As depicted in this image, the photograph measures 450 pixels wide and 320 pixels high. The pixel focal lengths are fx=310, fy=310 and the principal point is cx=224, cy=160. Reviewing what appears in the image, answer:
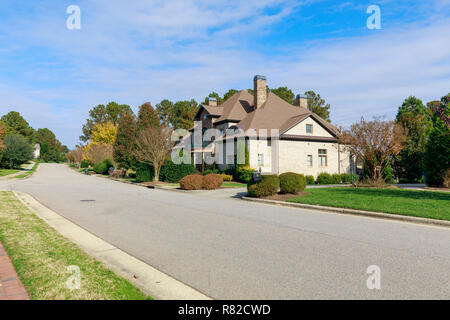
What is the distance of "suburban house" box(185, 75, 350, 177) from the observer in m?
29.0

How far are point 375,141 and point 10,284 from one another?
2220 cm

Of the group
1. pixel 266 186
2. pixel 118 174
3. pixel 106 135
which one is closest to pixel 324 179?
pixel 266 186

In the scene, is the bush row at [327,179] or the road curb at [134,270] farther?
the bush row at [327,179]

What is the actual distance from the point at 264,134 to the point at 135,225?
2170 cm

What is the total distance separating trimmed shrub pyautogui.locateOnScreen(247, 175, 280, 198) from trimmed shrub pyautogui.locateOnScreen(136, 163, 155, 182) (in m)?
17.1

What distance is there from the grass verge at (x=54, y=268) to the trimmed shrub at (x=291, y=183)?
1042 cm

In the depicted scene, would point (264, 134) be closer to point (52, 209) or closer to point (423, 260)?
point (52, 209)

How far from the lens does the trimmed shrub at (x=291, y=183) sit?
15.1 metres

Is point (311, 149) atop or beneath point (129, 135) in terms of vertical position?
beneath

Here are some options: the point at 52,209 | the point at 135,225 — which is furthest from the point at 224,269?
the point at 52,209

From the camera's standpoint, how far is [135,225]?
8.70 metres

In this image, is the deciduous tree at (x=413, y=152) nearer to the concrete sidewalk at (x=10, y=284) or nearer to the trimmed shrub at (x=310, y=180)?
the trimmed shrub at (x=310, y=180)

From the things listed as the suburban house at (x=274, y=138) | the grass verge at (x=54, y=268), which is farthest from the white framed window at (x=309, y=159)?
the grass verge at (x=54, y=268)

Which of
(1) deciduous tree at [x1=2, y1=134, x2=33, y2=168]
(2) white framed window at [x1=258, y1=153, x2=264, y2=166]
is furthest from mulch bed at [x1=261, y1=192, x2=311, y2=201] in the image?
(1) deciduous tree at [x1=2, y1=134, x2=33, y2=168]
